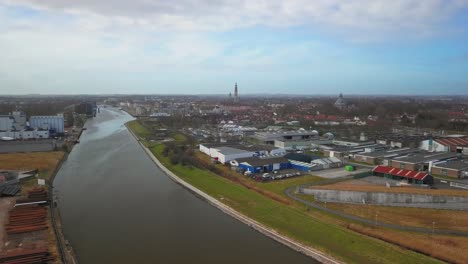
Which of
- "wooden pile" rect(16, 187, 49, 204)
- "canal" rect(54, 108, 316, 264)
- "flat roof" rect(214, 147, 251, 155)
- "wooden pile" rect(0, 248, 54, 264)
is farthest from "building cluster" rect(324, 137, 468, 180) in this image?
"wooden pile" rect(16, 187, 49, 204)

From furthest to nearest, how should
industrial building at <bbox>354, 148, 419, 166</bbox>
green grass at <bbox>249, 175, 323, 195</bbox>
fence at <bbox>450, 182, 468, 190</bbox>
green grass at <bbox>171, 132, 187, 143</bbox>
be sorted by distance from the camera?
green grass at <bbox>171, 132, 187, 143</bbox>
industrial building at <bbox>354, 148, 419, 166</bbox>
green grass at <bbox>249, 175, 323, 195</bbox>
fence at <bbox>450, 182, 468, 190</bbox>

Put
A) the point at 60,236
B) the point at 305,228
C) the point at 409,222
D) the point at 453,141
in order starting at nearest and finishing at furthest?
the point at 60,236 → the point at 305,228 → the point at 409,222 → the point at 453,141

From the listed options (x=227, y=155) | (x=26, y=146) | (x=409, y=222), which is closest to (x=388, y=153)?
(x=227, y=155)

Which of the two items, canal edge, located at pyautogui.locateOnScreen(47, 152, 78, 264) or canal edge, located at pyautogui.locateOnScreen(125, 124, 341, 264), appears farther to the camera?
canal edge, located at pyautogui.locateOnScreen(125, 124, 341, 264)

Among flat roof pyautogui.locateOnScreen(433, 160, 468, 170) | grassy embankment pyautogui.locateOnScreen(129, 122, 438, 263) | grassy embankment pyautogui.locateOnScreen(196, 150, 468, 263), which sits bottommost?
grassy embankment pyautogui.locateOnScreen(129, 122, 438, 263)

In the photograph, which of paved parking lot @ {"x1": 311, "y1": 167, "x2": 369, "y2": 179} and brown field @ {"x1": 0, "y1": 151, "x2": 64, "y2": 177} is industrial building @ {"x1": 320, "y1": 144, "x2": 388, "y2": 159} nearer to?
paved parking lot @ {"x1": 311, "y1": 167, "x2": 369, "y2": 179}

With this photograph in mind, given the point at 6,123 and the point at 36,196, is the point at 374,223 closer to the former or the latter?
the point at 36,196

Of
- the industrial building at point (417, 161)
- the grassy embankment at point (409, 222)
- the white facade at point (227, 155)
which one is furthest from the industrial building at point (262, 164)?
the industrial building at point (417, 161)

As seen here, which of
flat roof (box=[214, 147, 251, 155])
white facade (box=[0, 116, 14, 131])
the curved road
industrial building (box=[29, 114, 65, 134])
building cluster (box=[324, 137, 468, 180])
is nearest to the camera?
the curved road
